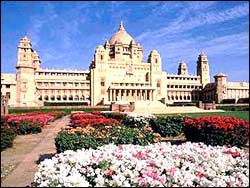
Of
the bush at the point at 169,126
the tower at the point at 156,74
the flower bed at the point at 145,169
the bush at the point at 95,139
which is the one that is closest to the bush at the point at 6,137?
the bush at the point at 95,139

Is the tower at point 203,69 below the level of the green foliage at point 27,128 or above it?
above

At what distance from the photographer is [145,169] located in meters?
5.71

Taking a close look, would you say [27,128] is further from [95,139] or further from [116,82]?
[116,82]

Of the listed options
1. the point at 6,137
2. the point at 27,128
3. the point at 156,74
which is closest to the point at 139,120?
the point at 27,128

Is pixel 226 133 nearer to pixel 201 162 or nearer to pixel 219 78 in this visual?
pixel 201 162

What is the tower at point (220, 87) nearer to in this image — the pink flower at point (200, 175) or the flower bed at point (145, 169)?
the flower bed at point (145, 169)

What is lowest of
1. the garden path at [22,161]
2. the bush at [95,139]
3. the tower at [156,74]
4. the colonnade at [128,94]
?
the garden path at [22,161]

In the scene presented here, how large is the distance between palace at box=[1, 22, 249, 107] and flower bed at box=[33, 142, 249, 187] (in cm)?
5889

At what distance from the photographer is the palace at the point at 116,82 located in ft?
238

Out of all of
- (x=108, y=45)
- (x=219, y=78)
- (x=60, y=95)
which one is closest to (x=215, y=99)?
(x=219, y=78)

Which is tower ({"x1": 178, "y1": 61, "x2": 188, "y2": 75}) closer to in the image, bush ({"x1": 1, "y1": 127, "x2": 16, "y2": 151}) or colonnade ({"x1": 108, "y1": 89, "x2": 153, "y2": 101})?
colonnade ({"x1": 108, "y1": 89, "x2": 153, "y2": 101})

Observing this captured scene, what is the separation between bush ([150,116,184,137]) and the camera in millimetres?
14586

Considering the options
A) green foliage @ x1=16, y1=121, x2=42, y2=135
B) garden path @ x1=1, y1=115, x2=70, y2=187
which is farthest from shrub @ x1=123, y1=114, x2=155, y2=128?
garden path @ x1=1, y1=115, x2=70, y2=187

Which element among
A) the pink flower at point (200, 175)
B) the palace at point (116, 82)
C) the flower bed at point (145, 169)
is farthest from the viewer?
the palace at point (116, 82)
